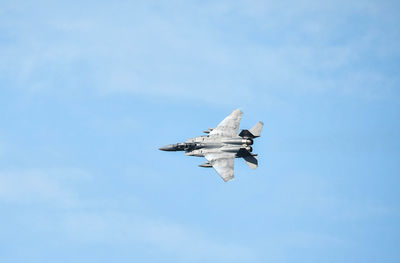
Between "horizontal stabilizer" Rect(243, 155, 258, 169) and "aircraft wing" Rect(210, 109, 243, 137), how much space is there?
21.6 feet

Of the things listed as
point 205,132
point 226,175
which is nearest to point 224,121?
point 205,132

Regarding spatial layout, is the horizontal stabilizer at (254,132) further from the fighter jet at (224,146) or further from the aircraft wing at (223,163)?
the aircraft wing at (223,163)

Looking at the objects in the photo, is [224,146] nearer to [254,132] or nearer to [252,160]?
[252,160]

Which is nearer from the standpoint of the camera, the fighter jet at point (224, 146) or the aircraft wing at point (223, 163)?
the aircraft wing at point (223, 163)

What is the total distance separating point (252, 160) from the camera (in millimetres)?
137000

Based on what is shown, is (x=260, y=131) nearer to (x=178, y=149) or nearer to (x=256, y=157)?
(x=256, y=157)

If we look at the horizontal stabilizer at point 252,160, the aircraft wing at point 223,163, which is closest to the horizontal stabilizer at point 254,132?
the horizontal stabilizer at point 252,160

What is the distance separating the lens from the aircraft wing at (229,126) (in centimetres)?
14188

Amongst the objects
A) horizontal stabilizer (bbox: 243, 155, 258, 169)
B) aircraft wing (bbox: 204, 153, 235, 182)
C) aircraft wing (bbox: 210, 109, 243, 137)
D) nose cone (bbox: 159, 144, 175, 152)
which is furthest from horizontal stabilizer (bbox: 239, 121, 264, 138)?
nose cone (bbox: 159, 144, 175, 152)

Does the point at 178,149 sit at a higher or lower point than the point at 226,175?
higher

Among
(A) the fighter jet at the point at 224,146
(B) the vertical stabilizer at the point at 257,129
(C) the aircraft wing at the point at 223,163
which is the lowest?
(C) the aircraft wing at the point at 223,163

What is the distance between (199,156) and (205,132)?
23.6 ft

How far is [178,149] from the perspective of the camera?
142 m

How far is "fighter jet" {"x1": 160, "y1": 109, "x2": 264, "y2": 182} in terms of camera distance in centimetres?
13450
